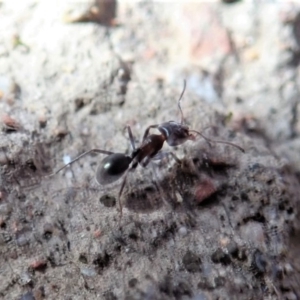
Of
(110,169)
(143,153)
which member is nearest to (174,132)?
(143,153)

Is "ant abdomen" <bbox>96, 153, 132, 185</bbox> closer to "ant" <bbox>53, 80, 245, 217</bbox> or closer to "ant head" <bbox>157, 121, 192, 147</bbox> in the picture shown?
"ant" <bbox>53, 80, 245, 217</bbox>

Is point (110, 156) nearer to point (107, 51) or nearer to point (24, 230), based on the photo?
point (24, 230)

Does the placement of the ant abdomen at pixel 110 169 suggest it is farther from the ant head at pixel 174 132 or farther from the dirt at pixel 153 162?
the ant head at pixel 174 132

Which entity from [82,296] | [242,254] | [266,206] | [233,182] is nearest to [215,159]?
[233,182]

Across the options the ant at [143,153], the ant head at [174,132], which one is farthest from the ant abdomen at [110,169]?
the ant head at [174,132]

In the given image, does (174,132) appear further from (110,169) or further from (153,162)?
(110,169)

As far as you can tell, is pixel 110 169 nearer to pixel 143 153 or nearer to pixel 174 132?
pixel 143 153
